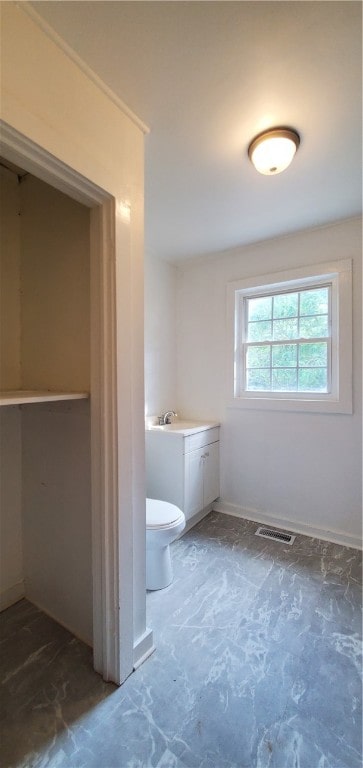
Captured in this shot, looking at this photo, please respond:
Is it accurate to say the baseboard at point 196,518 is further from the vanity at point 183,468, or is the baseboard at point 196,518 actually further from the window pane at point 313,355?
the window pane at point 313,355

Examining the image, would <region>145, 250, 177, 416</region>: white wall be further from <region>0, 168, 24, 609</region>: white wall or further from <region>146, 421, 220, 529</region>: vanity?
<region>0, 168, 24, 609</region>: white wall

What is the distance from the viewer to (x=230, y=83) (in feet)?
3.84

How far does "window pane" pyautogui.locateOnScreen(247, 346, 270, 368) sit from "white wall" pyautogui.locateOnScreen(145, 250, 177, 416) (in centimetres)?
76

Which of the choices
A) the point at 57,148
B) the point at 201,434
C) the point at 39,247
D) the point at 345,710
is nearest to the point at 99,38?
the point at 57,148

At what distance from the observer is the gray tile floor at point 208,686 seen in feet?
3.26

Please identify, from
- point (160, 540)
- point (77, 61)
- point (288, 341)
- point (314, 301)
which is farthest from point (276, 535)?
point (77, 61)

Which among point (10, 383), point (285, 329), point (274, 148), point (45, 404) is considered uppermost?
point (274, 148)

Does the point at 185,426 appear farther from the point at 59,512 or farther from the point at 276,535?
the point at 59,512

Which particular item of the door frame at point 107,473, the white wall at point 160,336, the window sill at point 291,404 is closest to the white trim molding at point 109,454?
the door frame at point 107,473

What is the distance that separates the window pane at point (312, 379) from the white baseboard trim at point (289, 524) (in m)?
1.09

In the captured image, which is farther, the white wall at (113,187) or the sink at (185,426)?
the sink at (185,426)

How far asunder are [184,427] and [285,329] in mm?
1216

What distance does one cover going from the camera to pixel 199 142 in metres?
1.46

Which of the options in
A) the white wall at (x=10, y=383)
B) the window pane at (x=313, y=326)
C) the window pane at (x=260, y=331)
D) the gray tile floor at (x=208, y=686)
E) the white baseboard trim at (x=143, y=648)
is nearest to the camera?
the gray tile floor at (x=208, y=686)
